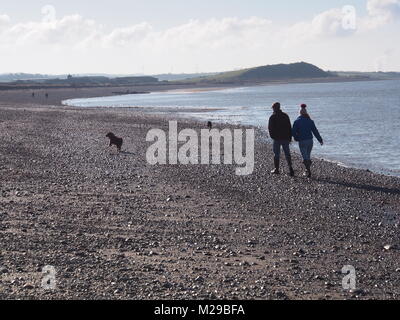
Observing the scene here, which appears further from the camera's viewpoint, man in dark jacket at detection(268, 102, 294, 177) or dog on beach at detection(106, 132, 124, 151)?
dog on beach at detection(106, 132, 124, 151)

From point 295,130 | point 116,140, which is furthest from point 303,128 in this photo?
point 116,140

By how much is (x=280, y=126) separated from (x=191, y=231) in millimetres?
6860

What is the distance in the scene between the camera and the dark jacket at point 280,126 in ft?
55.4

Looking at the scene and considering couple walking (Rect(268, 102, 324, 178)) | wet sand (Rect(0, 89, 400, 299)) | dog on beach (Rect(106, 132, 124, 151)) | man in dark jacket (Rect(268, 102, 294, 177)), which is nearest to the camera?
wet sand (Rect(0, 89, 400, 299))

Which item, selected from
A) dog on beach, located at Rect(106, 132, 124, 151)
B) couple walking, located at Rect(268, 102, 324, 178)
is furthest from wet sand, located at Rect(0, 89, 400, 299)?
dog on beach, located at Rect(106, 132, 124, 151)

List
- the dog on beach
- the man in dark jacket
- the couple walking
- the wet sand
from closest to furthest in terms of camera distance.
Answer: the wet sand, the couple walking, the man in dark jacket, the dog on beach

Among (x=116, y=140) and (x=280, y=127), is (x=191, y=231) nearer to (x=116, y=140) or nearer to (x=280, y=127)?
(x=280, y=127)

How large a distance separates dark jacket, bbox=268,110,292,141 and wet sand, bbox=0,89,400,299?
116cm

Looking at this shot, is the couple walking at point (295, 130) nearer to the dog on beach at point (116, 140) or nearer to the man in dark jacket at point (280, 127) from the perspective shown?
the man in dark jacket at point (280, 127)

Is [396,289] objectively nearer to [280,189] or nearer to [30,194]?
[280,189]

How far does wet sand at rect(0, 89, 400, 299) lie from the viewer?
313 inches

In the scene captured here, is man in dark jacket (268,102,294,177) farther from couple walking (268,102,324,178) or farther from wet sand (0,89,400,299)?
wet sand (0,89,400,299)

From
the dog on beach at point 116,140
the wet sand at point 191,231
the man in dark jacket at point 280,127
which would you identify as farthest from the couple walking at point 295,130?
the dog on beach at point 116,140
